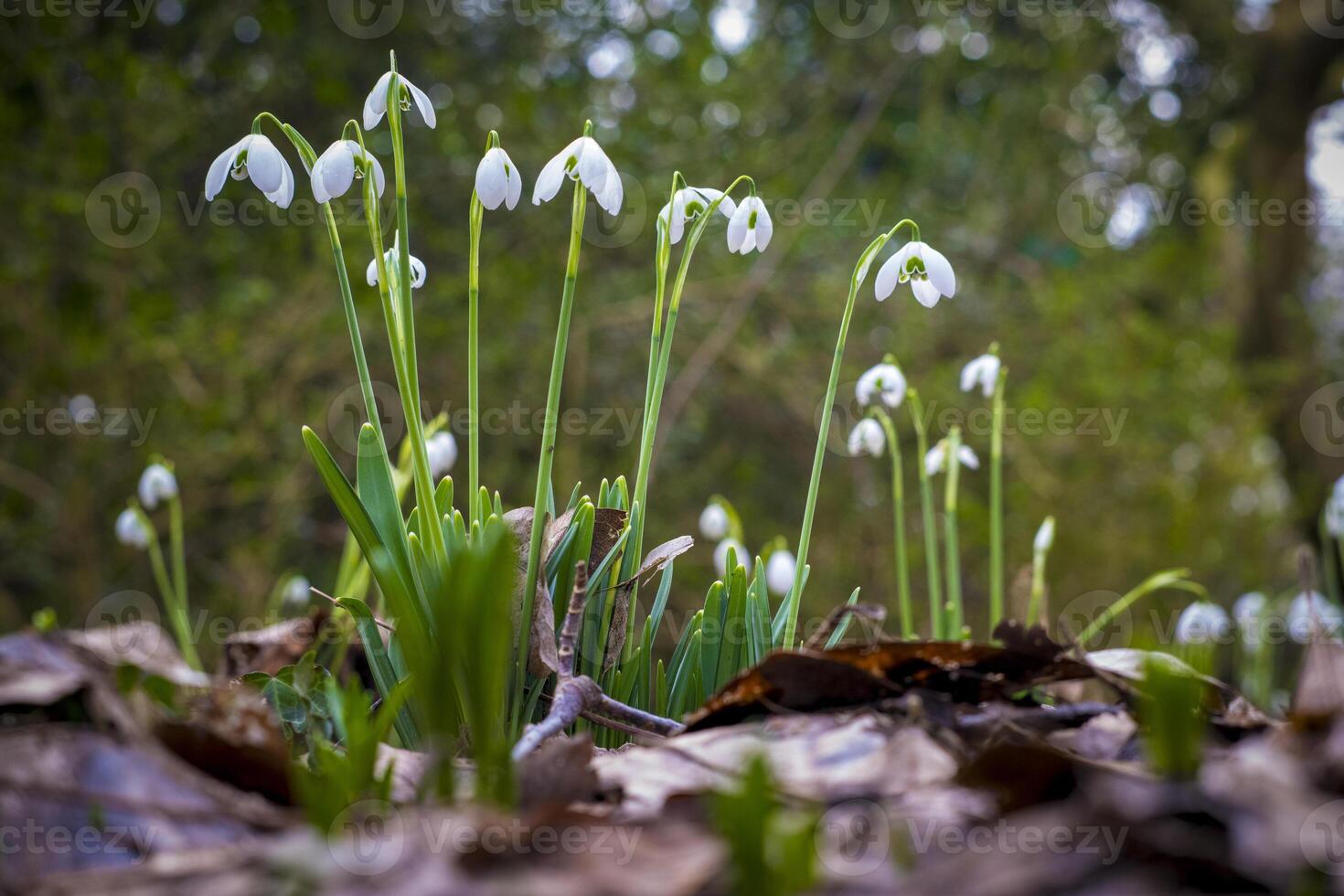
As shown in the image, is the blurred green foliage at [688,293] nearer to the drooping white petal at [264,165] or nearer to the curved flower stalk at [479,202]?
the drooping white petal at [264,165]

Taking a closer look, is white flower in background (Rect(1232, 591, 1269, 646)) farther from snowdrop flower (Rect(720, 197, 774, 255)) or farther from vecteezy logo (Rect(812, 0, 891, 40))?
vecteezy logo (Rect(812, 0, 891, 40))

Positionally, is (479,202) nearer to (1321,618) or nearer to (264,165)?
(264,165)

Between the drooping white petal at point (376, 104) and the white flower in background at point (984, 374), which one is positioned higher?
the drooping white petal at point (376, 104)

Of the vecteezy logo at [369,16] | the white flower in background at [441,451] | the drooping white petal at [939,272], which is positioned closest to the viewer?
the drooping white petal at [939,272]

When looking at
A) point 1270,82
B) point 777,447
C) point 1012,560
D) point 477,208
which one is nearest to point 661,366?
point 477,208

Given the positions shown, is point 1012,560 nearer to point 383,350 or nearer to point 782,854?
point 383,350

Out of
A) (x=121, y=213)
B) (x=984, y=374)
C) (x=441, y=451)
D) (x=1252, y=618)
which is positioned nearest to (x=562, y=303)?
(x=441, y=451)

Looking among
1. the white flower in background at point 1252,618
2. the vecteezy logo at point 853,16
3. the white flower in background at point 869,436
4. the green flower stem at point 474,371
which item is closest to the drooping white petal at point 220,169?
the green flower stem at point 474,371

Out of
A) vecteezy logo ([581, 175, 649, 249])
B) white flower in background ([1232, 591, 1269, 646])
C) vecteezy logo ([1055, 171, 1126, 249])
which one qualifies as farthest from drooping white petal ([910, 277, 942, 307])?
vecteezy logo ([1055, 171, 1126, 249])
